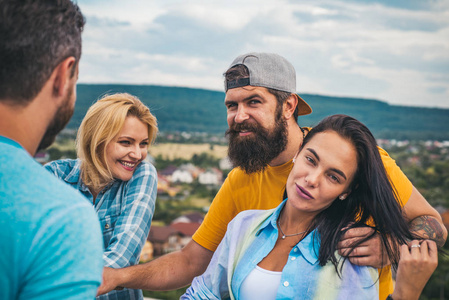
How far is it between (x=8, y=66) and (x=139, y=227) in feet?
4.37

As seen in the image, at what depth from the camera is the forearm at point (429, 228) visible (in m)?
1.95

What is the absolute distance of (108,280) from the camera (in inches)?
77.6

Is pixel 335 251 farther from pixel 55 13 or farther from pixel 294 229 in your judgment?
pixel 55 13

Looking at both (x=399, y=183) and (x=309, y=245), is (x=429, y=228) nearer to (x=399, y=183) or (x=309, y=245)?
(x=399, y=183)

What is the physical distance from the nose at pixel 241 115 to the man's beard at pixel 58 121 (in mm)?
1415

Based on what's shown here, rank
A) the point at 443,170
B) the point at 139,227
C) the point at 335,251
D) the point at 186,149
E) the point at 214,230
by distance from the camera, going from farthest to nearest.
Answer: the point at 186,149 < the point at 443,170 < the point at 214,230 < the point at 139,227 < the point at 335,251

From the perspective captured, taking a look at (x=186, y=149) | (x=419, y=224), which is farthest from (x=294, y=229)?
(x=186, y=149)

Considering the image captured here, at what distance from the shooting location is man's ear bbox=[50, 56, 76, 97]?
102 cm

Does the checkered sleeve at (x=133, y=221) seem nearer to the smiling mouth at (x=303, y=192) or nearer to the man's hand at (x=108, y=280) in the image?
the man's hand at (x=108, y=280)

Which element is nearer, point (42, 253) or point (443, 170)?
point (42, 253)

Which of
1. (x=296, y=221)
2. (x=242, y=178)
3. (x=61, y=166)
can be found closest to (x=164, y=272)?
(x=242, y=178)

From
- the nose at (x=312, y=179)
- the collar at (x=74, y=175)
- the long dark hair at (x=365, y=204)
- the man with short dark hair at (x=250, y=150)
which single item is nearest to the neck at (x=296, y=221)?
the long dark hair at (x=365, y=204)

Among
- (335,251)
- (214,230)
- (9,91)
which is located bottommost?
(214,230)

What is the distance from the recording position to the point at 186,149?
6938 cm
